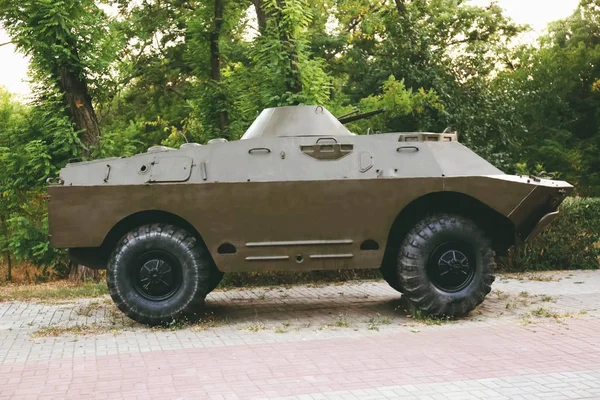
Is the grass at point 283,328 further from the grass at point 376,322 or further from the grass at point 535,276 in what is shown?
the grass at point 535,276

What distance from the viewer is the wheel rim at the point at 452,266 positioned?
8281 millimetres

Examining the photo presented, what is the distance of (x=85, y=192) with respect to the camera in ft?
26.4

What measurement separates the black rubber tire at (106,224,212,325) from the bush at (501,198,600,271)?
6.69 m

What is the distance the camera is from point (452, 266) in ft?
27.1

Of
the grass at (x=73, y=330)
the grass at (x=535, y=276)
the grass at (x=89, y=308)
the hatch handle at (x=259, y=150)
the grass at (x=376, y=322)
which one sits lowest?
the grass at (x=89, y=308)

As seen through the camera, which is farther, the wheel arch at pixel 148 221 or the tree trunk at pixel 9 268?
the tree trunk at pixel 9 268

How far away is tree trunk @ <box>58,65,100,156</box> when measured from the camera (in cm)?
1287

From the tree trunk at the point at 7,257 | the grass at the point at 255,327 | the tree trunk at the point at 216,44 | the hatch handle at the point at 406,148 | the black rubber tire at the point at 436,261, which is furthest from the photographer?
the tree trunk at the point at 216,44

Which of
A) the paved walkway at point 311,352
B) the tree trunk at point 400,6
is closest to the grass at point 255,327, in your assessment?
the paved walkway at point 311,352

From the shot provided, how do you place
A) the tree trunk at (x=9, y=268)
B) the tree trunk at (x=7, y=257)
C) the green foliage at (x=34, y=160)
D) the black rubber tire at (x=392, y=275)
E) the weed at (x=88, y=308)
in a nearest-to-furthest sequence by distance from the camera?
the weed at (x=88, y=308) → the black rubber tire at (x=392, y=275) → the green foliage at (x=34, y=160) → the tree trunk at (x=7, y=257) → the tree trunk at (x=9, y=268)

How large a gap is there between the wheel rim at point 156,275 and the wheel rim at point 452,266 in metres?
2.74

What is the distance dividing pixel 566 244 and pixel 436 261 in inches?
224

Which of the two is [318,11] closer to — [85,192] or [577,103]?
[577,103]

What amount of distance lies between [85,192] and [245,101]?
22.5ft
